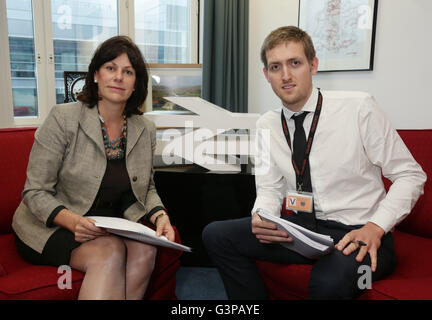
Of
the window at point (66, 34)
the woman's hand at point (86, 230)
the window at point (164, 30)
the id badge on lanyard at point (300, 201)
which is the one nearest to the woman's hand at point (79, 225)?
the woman's hand at point (86, 230)

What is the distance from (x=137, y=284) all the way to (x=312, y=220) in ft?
2.37

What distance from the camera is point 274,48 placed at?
152 centimetres

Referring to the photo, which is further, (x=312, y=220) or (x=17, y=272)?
(x=312, y=220)

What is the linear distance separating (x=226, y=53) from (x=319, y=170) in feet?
6.88

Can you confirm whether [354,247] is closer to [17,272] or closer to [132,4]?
[17,272]

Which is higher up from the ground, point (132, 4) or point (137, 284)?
point (132, 4)

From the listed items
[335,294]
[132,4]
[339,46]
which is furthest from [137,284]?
[132,4]

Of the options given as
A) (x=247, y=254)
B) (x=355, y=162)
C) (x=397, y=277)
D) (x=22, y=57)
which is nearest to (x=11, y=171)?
(x=247, y=254)

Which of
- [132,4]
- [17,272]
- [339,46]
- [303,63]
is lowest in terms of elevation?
[17,272]

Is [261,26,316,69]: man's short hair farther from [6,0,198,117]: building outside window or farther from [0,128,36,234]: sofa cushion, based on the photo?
[6,0,198,117]: building outside window

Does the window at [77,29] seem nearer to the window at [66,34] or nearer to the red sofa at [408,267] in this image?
the window at [66,34]

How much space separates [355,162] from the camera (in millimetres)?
1441

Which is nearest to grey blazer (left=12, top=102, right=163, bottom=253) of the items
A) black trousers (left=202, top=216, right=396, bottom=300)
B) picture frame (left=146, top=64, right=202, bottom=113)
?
black trousers (left=202, top=216, right=396, bottom=300)

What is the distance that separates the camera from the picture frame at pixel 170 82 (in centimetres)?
310
